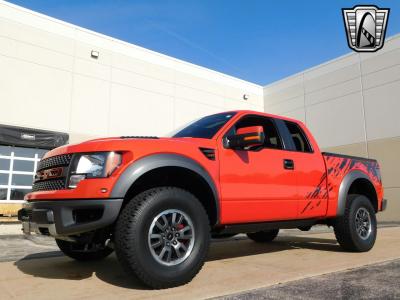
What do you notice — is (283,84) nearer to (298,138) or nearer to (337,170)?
(337,170)

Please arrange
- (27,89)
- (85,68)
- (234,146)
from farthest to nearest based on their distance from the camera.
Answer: (85,68), (27,89), (234,146)

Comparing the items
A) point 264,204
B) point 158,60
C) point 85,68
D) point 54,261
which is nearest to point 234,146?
point 264,204

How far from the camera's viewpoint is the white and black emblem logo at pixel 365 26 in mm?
13461

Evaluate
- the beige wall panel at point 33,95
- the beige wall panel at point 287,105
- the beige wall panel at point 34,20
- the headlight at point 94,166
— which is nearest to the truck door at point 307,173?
the headlight at point 94,166

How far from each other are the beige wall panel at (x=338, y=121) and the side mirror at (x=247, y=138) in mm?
15117

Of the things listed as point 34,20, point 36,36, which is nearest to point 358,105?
point 36,36

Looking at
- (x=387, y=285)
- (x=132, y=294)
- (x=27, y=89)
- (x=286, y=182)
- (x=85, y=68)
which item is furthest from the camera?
(x=85, y=68)

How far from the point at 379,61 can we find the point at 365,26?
10.6ft

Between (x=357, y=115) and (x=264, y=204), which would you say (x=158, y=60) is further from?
(x=264, y=204)

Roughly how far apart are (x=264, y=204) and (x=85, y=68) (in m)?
A: 13.4

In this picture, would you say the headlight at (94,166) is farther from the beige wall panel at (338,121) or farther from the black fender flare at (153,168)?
the beige wall panel at (338,121)

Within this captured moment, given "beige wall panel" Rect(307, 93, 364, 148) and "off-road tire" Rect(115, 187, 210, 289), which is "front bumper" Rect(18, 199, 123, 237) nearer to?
"off-road tire" Rect(115, 187, 210, 289)

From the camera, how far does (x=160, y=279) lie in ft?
11.3

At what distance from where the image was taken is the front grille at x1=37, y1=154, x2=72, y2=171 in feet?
12.2
